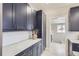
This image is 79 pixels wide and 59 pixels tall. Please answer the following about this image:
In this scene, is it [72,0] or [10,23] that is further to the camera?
[10,23]

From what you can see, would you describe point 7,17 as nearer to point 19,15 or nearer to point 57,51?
point 19,15

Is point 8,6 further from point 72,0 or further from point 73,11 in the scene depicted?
point 73,11

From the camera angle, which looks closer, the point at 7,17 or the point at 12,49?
the point at 7,17

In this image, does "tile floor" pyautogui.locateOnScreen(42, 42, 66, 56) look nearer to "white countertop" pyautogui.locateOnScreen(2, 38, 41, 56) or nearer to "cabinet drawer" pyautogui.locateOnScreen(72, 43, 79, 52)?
"cabinet drawer" pyautogui.locateOnScreen(72, 43, 79, 52)

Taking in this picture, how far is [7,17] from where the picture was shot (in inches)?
61.4

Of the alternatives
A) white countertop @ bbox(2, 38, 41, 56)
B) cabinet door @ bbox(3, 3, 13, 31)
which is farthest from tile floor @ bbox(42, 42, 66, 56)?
cabinet door @ bbox(3, 3, 13, 31)


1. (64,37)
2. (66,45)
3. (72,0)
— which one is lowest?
(66,45)

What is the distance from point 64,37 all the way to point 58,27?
0.59 meters

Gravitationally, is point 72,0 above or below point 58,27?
above

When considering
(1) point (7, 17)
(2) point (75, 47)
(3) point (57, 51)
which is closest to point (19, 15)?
(1) point (7, 17)

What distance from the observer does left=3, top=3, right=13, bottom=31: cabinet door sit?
1.49m

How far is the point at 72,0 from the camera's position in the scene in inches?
49.2

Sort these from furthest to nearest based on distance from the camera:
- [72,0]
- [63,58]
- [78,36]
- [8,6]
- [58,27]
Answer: [78,36]
[58,27]
[8,6]
[72,0]
[63,58]

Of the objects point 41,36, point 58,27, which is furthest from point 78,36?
point 41,36
